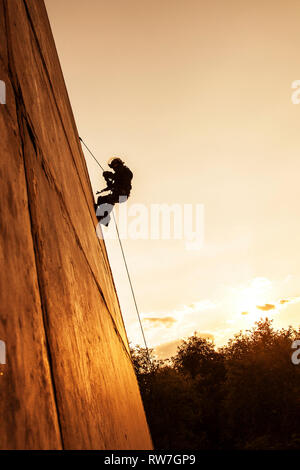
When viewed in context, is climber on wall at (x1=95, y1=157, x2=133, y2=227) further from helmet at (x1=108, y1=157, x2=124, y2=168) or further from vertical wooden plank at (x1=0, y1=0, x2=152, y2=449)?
vertical wooden plank at (x1=0, y1=0, x2=152, y2=449)

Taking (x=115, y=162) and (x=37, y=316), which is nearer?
(x=37, y=316)

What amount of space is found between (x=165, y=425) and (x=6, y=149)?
29.0 meters

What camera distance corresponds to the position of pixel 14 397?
1.47 feet

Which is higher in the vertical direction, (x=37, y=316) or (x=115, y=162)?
(x=115, y=162)

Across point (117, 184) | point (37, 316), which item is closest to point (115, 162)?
point (117, 184)

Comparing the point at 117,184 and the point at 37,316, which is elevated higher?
the point at 117,184

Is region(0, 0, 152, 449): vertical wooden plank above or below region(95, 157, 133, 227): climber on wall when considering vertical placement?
below

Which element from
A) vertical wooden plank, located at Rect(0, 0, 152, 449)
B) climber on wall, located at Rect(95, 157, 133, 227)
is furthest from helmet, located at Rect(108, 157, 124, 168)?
vertical wooden plank, located at Rect(0, 0, 152, 449)

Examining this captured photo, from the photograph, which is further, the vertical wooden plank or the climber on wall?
the climber on wall

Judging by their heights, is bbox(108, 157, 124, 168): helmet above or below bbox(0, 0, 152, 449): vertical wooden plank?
above

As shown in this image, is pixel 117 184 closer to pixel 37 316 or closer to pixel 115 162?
pixel 115 162

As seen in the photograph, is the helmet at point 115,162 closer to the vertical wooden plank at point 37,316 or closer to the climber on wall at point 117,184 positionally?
the climber on wall at point 117,184
